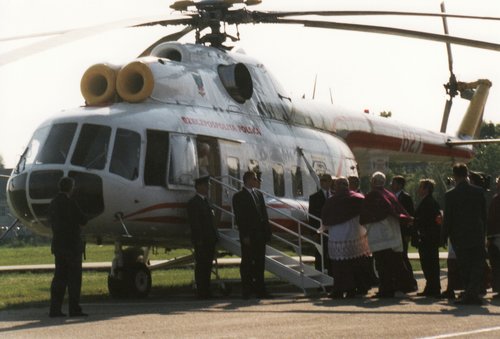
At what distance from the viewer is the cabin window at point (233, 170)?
18.9 m

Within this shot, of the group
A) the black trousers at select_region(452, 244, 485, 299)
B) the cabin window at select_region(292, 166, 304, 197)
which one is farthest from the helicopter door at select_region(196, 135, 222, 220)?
the black trousers at select_region(452, 244, 485, 299)

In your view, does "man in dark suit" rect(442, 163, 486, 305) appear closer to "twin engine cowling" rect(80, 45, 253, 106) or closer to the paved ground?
the paved ground

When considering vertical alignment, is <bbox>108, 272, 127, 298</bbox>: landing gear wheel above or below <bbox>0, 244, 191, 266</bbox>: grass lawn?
above

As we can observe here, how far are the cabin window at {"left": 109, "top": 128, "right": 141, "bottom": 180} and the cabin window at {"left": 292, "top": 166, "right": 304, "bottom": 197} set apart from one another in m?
4.76

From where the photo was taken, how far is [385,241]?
16.4 metres

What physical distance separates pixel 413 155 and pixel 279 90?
23.3 feet

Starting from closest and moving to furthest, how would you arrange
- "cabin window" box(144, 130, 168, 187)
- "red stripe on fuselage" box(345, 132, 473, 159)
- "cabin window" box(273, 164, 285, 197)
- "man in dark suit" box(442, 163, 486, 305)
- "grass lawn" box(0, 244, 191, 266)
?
"man in dark suit" box(442, 163, 486, 305) → "cabin window" box(144, 130, 168, 187) → "cabin window" box(273, 164, 285, 197) → "red stripe on fuselage" box(345, 132, 473, 159) → "grass lawn" box(0, 244, 191, 266)

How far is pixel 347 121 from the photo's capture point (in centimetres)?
2459

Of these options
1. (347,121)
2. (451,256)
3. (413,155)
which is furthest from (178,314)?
(413,155)

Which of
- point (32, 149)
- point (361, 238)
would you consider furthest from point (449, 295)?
point (32, 149)

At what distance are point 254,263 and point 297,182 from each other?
4.38 m

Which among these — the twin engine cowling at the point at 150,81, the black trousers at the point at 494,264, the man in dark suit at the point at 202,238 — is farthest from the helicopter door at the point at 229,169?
the black trousers at the point at 494,264

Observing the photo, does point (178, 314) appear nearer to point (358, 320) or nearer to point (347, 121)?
point (358, 320)

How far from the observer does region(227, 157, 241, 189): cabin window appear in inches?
745
